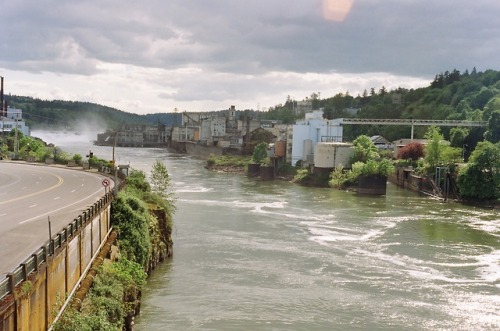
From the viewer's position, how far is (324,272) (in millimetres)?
29922

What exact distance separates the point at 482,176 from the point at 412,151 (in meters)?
26.6

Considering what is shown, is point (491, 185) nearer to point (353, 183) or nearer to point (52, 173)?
point (353, 183)

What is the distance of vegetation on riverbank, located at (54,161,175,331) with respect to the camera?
1584 cm

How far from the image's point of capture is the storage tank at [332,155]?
85.4 metres

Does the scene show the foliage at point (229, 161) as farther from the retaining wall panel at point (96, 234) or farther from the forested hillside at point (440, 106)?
the retaining wall panel at point (96, 234)

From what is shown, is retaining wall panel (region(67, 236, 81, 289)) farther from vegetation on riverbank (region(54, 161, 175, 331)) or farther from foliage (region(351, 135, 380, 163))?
foliage (region(351, 135, 380, 163))

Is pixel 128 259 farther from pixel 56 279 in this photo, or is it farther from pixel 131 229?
pixel 56 279

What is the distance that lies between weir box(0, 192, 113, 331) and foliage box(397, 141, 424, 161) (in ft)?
256

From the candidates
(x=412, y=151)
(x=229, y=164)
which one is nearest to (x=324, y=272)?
(x=412, y=151)

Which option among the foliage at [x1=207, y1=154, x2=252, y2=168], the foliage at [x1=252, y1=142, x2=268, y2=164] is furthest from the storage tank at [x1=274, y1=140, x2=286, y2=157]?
the foliage at [x1=207, y1=154, x2=252, y2=168]

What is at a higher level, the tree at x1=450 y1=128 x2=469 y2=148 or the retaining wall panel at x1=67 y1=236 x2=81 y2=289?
the tree at x1=450 y1=128 x2=469 y2=148

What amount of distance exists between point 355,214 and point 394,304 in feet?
94.0

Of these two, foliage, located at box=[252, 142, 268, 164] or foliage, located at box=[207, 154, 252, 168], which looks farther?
foliage, located at box=[207, 154, 252, 168]

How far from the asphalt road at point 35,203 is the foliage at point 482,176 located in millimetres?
43511
